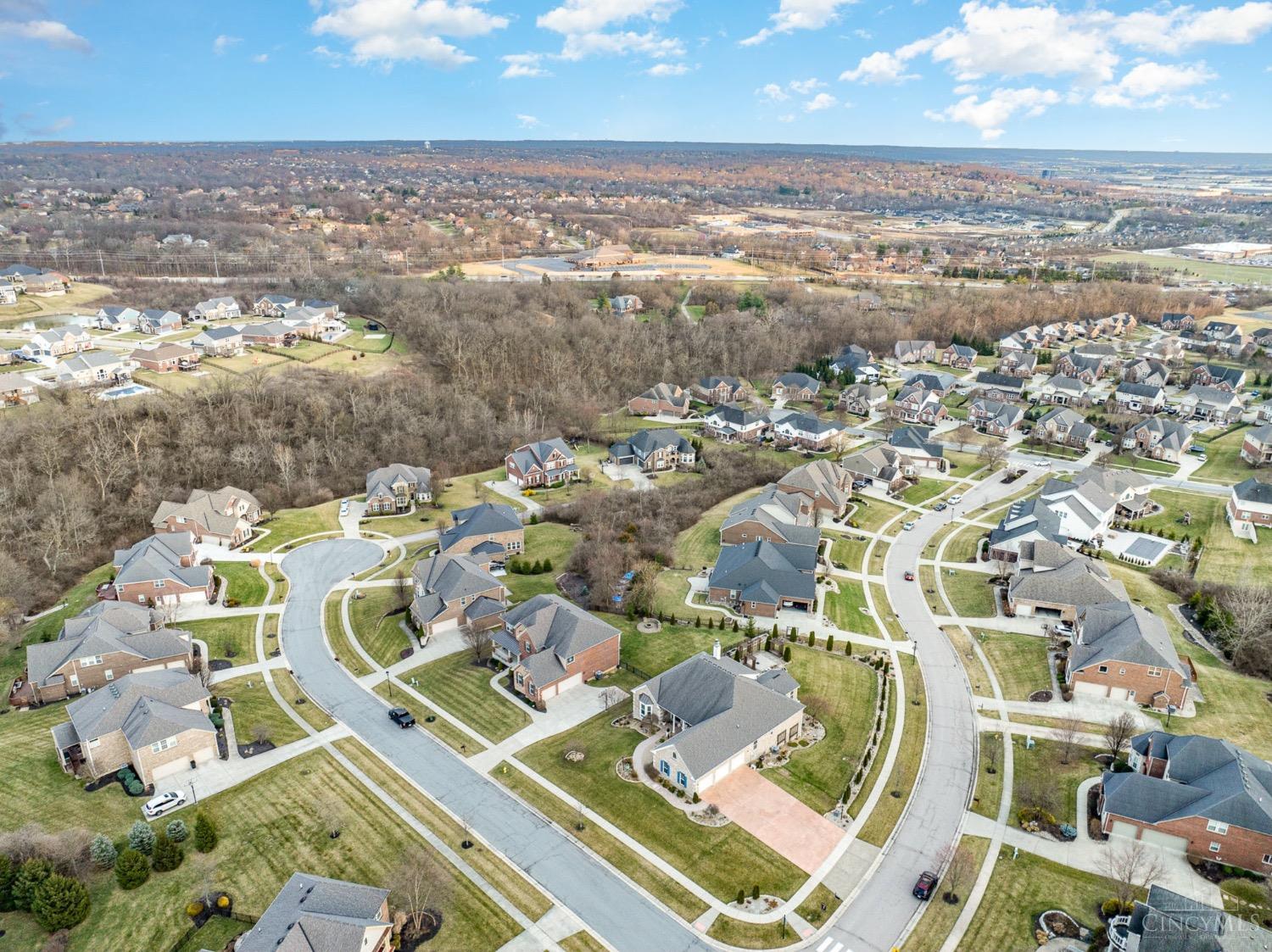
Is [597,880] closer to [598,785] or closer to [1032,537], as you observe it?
[598,785]

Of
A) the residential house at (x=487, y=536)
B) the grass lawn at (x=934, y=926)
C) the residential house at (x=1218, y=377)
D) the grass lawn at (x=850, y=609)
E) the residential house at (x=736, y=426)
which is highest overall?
the residential house at (x=1218, y=377)

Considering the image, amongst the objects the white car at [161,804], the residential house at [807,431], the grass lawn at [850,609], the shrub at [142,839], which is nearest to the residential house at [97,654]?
the white car at [161,804]

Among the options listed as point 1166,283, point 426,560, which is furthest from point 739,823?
point 1166,283

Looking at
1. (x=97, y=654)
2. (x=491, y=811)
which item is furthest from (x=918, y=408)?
(x=97, y=654)

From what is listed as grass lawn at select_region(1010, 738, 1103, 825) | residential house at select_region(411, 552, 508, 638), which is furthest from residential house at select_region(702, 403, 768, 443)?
grass lawn at select_region(1010, 738, 1103, 825)

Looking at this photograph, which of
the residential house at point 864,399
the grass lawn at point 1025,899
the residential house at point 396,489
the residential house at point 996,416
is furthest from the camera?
the residential house at point 864,399

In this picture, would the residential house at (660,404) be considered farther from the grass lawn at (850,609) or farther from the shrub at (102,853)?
the shrub at (102,853)

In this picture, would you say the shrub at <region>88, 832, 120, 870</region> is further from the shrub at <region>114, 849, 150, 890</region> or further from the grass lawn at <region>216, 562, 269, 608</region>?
the grass lawn at <region>216, 562, 269, 608</region>
